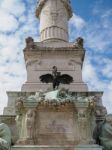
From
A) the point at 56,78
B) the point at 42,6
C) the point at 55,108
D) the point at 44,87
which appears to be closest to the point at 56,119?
the point at 55,108

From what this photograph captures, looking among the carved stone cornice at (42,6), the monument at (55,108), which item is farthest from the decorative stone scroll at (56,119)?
the carved stone cornice at (42,6)

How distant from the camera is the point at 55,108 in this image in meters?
20.5

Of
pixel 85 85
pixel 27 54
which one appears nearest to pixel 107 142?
pixel 85 85

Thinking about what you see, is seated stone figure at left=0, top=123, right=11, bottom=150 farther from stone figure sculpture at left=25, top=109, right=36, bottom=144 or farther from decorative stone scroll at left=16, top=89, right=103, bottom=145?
stone figure sculpture at left=25, top=109, right=36, bottom=144

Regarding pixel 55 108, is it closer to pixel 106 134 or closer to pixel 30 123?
pixel 30 123

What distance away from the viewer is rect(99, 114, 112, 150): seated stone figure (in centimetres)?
1970

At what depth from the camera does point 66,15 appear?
101ft

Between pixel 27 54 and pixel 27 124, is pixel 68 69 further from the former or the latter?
pixel 27 124

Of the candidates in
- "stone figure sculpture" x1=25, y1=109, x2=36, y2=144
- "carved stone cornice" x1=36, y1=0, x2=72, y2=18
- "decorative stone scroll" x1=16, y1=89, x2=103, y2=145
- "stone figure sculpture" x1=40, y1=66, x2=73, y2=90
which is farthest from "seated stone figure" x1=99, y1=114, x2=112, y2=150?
"carved stone cornice" x1=36, y1=0, x2=72, y2=18

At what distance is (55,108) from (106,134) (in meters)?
3.03

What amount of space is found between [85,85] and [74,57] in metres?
2.76

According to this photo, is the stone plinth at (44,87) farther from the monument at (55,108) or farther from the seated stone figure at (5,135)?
the seated stone figure at (5,135)

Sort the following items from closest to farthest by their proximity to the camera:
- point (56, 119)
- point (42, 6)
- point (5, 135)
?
point (5, 135) → point (56, 119) → point (42, 6)

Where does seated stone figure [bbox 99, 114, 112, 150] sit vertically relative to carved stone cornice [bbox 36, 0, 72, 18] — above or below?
below
